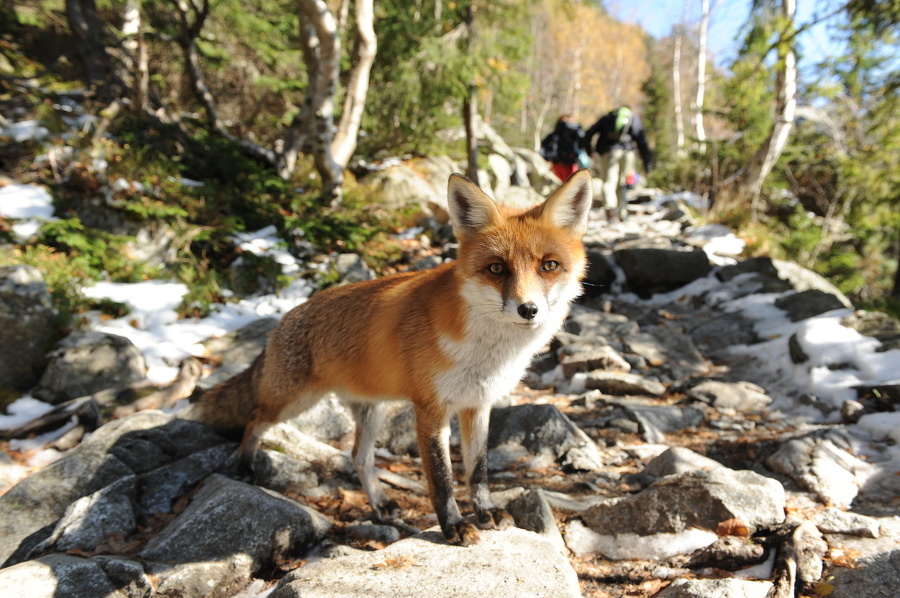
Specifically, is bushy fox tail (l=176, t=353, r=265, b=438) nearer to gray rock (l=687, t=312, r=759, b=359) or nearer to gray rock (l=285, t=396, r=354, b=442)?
gray rock (l=285, t=396, r=354, b=442)

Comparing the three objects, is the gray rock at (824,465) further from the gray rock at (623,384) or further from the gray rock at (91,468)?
the gray rock at (91,468)

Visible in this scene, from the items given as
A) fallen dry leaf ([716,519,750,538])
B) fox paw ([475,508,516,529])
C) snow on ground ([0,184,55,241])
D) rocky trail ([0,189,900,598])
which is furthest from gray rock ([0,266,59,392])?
fallen dry leaf ([716,519,750,538])

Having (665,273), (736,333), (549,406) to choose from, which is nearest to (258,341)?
(549,406)

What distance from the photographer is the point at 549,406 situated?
13.8 feet

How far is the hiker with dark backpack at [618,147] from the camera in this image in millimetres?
11125

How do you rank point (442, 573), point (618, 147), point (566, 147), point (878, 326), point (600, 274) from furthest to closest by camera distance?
point (618, 147) < point (566, 147) < point (600, 274) < point (878, 326) < point (442, 573)

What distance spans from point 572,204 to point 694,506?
6.01 ft

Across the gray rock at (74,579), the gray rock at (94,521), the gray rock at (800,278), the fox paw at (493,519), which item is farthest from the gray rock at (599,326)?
the gray rock at (74,579)

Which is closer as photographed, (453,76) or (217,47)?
(453,76)

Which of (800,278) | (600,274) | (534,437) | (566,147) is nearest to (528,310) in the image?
(534,437)

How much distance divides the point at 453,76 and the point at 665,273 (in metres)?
6.46

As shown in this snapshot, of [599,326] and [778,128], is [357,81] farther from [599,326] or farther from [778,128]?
[778,128]

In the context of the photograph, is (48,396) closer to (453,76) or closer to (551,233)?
(551,233)

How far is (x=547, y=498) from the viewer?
315cm
